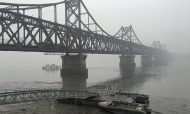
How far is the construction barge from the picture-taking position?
3527cm

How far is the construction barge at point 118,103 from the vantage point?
35272 mm

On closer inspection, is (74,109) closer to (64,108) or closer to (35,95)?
(64,108)

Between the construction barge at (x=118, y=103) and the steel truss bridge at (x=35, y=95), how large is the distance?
1.17 metres

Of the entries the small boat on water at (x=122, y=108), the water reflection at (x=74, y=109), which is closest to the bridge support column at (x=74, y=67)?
the water reflection at (x=74, y=109)

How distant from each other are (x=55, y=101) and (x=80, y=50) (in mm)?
54048

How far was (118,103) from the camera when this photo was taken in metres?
38.2

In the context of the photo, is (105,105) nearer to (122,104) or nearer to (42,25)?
(122,104)

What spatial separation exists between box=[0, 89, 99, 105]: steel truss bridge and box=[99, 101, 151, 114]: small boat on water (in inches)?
205

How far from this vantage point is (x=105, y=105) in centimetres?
3703

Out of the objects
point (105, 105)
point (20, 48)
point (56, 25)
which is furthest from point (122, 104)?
point (56, 25)

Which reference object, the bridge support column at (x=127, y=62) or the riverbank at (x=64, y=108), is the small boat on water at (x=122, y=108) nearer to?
the riverbank at (x=64, y=108)

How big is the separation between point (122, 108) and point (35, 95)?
41.1 ft

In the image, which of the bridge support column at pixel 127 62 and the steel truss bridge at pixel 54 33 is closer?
the steel truss bridge at pixel 54 33

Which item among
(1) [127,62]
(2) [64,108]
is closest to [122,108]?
(2) [64,108]
